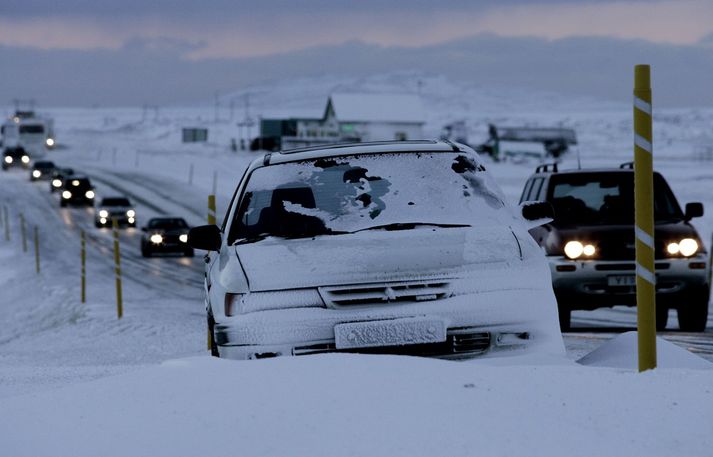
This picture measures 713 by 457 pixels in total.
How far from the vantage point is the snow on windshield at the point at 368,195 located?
291 inches

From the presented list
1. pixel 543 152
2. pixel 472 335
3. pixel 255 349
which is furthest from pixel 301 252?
pixel 543 152

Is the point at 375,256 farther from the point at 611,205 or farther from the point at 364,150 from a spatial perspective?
the point at 611,205

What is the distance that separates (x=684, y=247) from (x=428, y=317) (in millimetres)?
6851

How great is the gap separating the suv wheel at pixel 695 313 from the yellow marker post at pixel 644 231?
6.95m

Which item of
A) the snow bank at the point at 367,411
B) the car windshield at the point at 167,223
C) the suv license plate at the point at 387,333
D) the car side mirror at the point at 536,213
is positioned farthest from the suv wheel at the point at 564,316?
the car windshield at the point at 167,223

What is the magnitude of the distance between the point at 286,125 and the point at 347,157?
120 meters

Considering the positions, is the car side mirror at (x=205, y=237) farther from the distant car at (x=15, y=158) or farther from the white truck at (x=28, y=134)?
the white truck at (x=28, y=134)

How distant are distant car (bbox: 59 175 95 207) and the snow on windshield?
2106 inches

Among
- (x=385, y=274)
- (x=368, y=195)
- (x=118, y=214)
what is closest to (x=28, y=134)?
(x=118, y=214)

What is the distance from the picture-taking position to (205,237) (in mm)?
7906

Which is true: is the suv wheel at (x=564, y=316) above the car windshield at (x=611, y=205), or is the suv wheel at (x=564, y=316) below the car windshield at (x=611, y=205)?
below

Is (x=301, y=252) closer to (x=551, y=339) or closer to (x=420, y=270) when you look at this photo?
(x=420, y=270)

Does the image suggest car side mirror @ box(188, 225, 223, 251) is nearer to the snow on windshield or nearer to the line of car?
the snow on windshield

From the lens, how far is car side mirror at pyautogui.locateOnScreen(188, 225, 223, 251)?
7898mm
